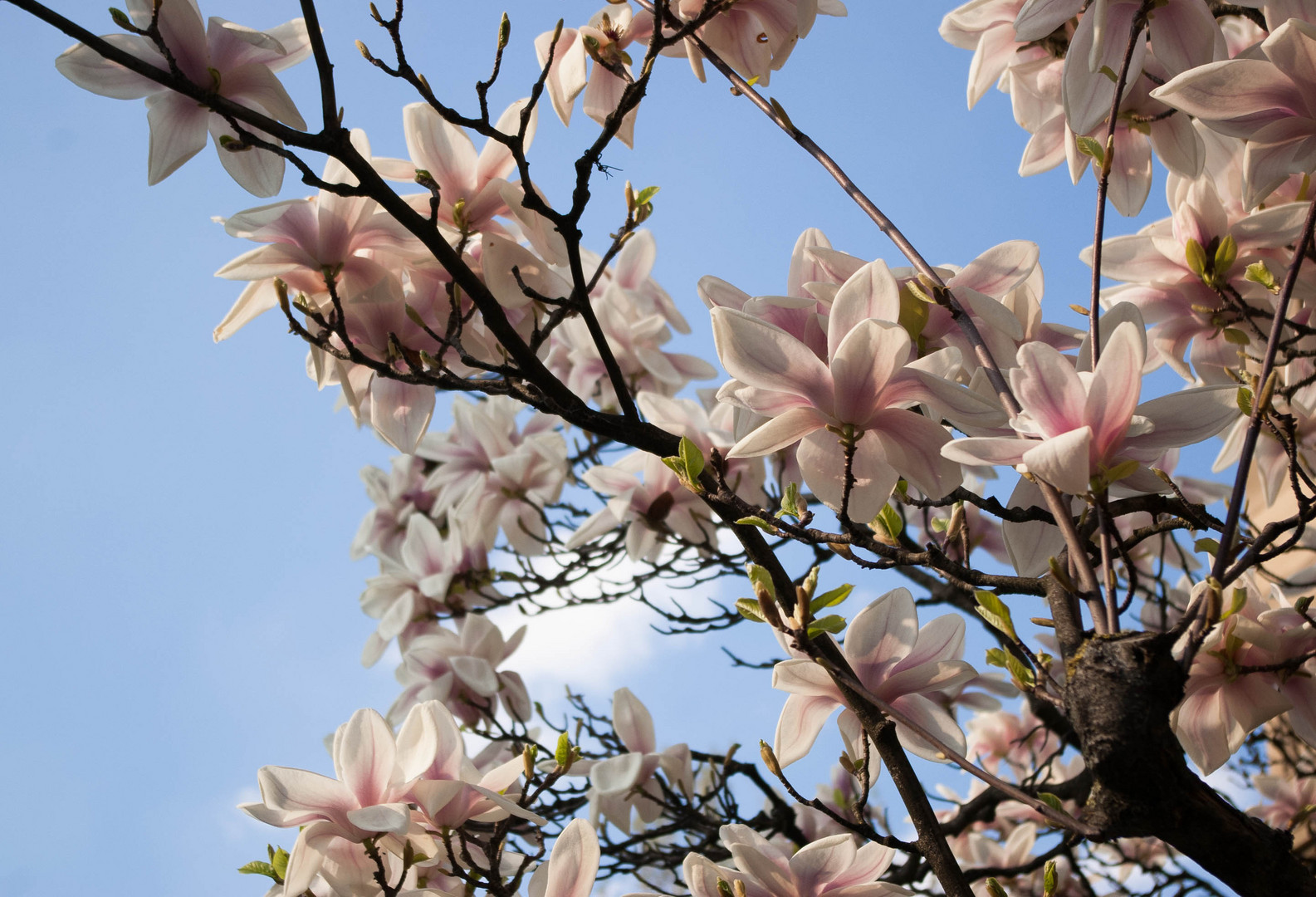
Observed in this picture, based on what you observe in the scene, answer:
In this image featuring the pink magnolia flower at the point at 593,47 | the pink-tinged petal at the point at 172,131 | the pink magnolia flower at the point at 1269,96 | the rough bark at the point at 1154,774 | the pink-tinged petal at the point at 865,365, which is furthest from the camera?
the pink magnolia flower at the point at 593,47

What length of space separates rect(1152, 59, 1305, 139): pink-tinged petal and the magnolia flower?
1.56 meters

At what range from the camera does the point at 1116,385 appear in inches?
35.2

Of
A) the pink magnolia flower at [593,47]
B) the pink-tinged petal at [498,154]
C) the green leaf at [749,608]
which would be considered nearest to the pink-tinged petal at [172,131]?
the pink-tinged petal at [498,154]

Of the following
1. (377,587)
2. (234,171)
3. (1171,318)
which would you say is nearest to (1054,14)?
(1171,318)

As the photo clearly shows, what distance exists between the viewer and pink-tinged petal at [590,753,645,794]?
2008 mm

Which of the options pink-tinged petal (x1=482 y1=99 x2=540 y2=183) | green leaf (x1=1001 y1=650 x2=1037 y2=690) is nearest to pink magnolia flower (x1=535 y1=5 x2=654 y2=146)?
pink-tinged petal (x1=482 y1=99 x2=540 y2=183)

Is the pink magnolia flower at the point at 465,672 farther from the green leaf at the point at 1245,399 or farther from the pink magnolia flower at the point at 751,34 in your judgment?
the green leaf at the point at 1245,399

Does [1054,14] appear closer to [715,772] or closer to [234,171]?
[234,171]

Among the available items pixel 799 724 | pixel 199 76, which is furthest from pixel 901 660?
pixel 199 76

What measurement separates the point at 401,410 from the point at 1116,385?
115 cm

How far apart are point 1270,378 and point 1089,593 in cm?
27

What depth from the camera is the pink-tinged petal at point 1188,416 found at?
926 millimetres

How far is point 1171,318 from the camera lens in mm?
1587

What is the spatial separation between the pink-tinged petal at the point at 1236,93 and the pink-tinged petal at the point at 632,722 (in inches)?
64.2
